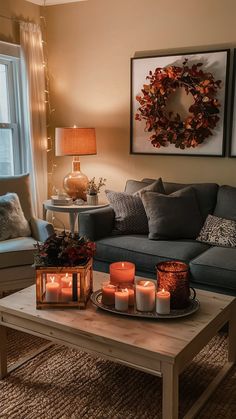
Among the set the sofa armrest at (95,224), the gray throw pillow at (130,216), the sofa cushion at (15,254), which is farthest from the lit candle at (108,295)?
the gray throw pillow at (130,216)

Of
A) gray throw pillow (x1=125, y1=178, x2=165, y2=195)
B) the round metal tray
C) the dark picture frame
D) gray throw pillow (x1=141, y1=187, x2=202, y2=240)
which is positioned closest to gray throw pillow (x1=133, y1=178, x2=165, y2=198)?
gray throw pillow (x1=125, y1=178, x2=165, y2=195)

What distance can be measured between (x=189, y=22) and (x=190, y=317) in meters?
2.64

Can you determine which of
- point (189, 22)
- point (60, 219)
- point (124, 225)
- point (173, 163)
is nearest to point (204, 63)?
point (189, 22)

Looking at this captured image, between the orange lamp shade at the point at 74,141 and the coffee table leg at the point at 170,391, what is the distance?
8.31 ft

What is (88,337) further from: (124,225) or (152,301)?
(124,225)

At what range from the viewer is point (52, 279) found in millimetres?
2197

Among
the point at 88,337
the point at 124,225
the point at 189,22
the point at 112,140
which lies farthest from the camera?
the point at 112,140

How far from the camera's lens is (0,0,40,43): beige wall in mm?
4023

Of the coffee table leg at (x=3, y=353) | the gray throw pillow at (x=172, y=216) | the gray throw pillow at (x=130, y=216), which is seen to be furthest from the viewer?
the gray throw pillow at (x=130, y=216)

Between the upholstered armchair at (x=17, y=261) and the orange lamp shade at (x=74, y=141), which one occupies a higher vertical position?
the orange lamp shade at (x=74, y=141)

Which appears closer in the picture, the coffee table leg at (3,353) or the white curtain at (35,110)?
the coffee table leg at (3,353)

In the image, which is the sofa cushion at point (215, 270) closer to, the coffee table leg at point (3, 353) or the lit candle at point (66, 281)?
the lit candle at point (66, 281)

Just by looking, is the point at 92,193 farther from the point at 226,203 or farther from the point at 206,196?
the point at 226,203

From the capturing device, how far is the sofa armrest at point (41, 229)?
3.36 metres
